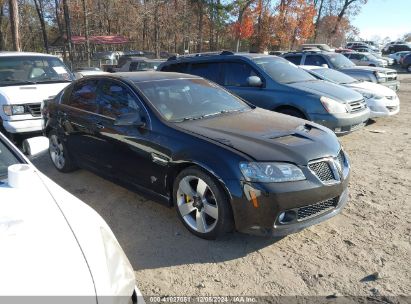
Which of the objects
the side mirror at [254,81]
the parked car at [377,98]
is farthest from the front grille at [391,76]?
the side mirror at [254,81]

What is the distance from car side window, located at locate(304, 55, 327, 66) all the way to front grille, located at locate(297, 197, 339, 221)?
9561mm

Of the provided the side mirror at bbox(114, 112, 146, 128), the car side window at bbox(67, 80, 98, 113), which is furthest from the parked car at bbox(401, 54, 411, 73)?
the side mirror at bbox(114, 112, 146, 128)

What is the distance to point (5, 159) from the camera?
265 cm

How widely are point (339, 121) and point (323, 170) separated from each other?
3.41m

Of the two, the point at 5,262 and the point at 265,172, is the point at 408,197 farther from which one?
the point at 5,262

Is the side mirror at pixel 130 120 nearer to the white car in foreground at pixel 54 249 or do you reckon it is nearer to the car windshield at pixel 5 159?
the car windshield at pixel 5 159

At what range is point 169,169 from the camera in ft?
12.7

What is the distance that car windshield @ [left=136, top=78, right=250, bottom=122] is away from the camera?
14.0 feet

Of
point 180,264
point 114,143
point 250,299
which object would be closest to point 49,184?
point 180,264

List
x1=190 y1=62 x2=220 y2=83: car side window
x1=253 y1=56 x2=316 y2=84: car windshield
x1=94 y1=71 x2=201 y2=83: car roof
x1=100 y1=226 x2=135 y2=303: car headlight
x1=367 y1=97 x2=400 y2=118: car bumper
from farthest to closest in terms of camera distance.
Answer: x1=367 y1=97 x2=400 y2=118: car bumper, x1=190 y1=62 x2=220 y2=83: car side window, x1=253 y1=56 x2=316 y2=84: car windshield, x1=94 y1=71 x2=201 y2=83: car roof, x1=100 y1=226 x2=135 y2=303: car headlight

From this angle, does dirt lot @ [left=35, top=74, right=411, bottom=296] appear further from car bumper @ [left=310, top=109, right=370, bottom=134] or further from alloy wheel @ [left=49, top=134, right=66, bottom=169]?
car bumper @ [left=310, top=109, right=370, bottom=134]

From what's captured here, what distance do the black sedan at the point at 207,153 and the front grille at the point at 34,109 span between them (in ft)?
7.14

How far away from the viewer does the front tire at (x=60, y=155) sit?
5.57 meters

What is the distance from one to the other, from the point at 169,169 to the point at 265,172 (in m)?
1.06
